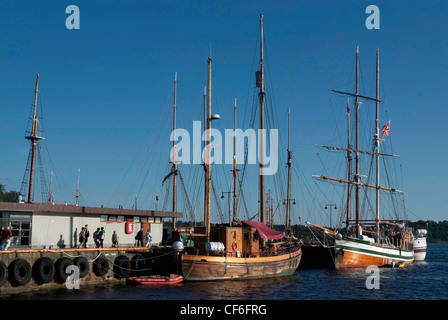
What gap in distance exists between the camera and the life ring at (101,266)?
3575 centimetres

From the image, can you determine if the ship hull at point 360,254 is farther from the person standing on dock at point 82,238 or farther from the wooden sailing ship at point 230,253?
the person standing on dock at point 82,238

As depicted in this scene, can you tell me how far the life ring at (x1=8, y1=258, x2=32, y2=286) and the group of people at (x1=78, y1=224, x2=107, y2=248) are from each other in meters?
5.92

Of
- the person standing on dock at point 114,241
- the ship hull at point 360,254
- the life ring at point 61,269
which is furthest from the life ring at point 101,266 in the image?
the ship hull at point 360,254

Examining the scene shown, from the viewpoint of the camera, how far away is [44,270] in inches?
1270

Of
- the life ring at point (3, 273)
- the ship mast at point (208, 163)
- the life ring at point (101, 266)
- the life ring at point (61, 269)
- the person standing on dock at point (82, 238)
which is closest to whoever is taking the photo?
the life ring at point (3, 273)

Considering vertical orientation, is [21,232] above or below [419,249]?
above

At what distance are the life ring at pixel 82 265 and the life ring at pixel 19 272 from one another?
367 cm

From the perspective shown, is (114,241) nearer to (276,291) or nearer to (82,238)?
(82,238)

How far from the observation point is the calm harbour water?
30.8 meters

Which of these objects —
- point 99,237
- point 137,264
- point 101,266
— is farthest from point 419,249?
point 101,266
